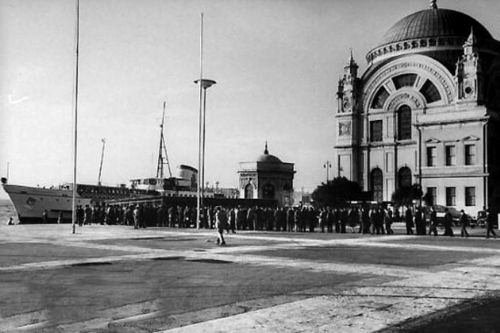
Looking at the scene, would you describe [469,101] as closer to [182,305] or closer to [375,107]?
[375,107]

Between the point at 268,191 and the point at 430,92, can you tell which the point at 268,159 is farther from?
the point at 430,92

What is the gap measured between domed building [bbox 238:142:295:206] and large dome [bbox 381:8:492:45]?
25589 mm

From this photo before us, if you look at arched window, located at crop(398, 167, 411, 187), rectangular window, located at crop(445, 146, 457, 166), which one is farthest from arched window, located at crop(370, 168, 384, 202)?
rectangular window, located at crop(445, 146, 457, 166)

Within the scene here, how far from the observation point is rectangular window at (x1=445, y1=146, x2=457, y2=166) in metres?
51.8

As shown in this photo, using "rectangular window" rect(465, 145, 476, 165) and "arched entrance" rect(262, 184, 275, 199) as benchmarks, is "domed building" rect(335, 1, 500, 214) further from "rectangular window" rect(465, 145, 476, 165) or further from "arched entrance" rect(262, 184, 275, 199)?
"arched entrance" rect(262, 184, 275, 199)

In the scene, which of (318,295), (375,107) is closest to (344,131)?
(375,107)

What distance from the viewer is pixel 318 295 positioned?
10453mm

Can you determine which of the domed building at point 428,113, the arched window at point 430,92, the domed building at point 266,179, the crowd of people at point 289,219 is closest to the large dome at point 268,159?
the domed building at point 266,179

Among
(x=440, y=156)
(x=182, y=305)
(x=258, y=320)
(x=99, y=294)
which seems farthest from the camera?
(x=440, y=156)

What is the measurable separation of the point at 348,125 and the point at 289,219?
31.8 meters

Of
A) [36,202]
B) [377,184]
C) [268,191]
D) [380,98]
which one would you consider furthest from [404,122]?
[36,202]

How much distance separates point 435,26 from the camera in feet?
209

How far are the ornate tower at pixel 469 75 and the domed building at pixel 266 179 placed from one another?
33.4m

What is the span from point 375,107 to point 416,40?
8632mm
